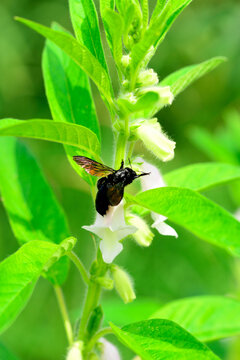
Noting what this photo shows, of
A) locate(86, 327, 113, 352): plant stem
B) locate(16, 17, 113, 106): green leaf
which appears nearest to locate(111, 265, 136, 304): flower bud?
locate(86, 327, 113, 352): plant stem

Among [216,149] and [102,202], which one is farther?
[216,149]

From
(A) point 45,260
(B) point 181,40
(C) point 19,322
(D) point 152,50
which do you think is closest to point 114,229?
(A) point 45,260

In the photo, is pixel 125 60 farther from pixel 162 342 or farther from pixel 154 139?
pixel 162 342

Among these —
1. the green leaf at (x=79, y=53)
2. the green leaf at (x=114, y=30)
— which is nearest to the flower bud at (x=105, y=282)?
the green leaf at (x=79, y=53)

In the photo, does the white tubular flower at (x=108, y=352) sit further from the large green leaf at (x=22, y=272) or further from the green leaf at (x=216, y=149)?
the green leaf at (x=216, y=149)

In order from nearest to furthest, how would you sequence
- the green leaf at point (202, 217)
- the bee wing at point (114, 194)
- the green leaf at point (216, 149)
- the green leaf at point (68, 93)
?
1. the green leaf at point (202, 217)
2. the bee wing at point (114, 194)
3. the green leaf at point (68, 93)
4. the green leaf at point (216, 149)

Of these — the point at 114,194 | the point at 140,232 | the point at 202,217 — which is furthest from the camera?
the point at 140,232

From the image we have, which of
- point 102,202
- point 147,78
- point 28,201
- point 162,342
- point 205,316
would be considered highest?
point 147,78

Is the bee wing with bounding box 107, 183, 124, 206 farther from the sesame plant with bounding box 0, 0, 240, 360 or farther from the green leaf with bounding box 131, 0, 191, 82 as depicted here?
the green leaf with bounding box 131, 0, 191, 82

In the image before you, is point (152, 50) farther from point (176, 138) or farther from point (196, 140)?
point (176, 138)

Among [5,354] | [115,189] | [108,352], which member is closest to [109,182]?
[115,189]
